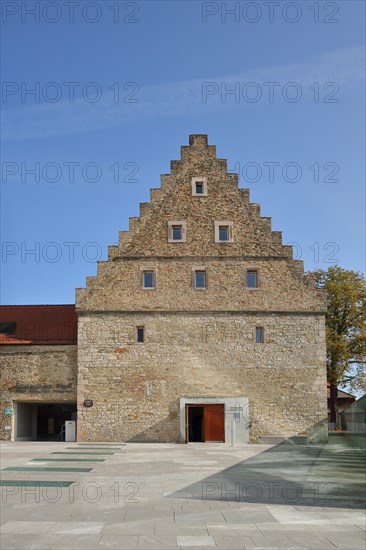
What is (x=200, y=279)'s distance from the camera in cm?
3173

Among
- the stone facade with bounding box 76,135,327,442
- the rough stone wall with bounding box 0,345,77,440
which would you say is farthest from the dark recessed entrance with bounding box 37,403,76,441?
the stone facade with bounding box 76,135,327,442

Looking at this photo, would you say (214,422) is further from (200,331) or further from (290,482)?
(290,482)

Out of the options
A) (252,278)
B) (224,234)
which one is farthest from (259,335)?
(224,234)

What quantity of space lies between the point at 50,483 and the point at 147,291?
55.8ft

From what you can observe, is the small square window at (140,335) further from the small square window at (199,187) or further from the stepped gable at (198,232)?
the small square window at (199,187)

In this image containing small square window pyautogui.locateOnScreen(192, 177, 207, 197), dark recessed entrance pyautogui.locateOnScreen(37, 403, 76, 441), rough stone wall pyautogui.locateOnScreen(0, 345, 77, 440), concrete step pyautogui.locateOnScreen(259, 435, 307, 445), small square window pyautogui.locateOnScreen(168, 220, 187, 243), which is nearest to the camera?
concrete step pyautogui.locateOnScreen(259, 435, 307, 445)

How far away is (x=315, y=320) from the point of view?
3148 cm

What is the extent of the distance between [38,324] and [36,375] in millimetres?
3788

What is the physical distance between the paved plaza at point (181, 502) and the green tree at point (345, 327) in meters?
19.9

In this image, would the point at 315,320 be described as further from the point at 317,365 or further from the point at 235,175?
the point at 235,175

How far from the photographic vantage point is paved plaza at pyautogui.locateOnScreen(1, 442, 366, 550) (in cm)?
914

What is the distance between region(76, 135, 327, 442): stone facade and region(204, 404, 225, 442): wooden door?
0.60 metres

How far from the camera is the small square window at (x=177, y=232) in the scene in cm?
3203

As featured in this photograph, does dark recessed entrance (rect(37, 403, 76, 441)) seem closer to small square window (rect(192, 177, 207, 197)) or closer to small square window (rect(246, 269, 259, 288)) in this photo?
small square window (rect(246, 269, 259, 288))
